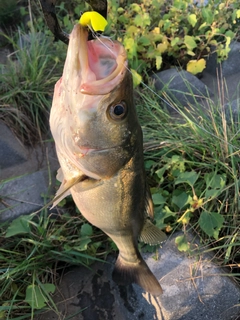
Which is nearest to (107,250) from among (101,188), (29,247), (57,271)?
(57,271)

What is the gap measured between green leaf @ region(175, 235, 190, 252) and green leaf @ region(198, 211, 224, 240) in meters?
0.14

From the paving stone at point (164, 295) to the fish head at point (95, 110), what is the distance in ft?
3.78

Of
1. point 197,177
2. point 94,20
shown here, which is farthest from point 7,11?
point 94,20

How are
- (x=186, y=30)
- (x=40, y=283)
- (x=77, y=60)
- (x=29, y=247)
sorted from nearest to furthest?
(x=77, y=60) → (x=40, y=283) → (x=29, y=247) → (x=186, y=30)

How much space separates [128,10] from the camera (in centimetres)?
409

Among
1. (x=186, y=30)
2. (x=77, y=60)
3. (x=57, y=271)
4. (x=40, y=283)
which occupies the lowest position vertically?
(x=57, y=271)

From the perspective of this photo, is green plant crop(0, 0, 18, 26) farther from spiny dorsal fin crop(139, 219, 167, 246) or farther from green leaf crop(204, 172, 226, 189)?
spiny dorsal fin crop(139, 219, 167, 246)

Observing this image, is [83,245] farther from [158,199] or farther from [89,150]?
[89,150]

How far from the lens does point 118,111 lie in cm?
120

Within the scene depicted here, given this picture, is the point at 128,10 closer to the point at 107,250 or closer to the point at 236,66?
the point at 236,66

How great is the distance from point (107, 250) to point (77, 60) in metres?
1.67

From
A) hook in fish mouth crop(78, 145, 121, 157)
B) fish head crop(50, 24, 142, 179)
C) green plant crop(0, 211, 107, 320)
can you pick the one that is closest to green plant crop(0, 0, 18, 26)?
green plant crop(0, 211, 107, 320)

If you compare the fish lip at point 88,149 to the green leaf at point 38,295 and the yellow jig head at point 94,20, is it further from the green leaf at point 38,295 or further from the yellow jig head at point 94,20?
the green leaf at point 38,295

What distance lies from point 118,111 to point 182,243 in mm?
1295
